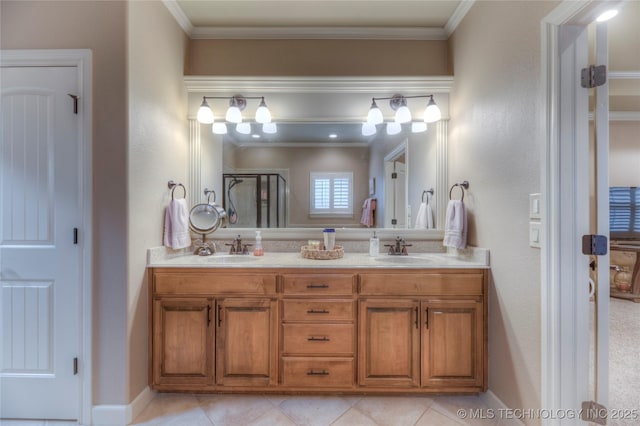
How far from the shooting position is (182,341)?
180 centimetres

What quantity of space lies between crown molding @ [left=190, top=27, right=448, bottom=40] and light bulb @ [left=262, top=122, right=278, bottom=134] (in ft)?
2.28

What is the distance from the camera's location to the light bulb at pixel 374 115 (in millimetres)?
2266

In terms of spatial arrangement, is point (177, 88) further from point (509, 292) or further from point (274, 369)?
point (509, 292)

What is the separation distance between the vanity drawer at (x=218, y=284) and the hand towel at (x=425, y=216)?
1316mm

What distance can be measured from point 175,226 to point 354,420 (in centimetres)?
169

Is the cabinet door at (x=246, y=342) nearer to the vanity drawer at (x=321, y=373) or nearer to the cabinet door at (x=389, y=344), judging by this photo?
the vanity drawer at (x=321, y=373)

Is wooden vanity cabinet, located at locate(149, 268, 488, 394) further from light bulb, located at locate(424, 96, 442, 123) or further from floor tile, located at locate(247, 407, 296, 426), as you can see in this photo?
light bulb, located at locate(424, 96, 442, 123)

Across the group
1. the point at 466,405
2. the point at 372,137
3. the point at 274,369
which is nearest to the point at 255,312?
the point at 274,369

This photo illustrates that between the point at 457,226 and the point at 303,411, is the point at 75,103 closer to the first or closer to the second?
the point at 303,411

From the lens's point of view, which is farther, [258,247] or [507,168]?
[258,247]

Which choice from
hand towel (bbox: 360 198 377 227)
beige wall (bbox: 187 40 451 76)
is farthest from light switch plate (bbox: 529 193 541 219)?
beige wall (bbox: 187 40 451 76)

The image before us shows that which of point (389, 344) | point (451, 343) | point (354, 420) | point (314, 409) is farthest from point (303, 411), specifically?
point (451, 343)

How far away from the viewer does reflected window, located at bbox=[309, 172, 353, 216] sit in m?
2.42

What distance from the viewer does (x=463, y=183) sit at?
209 centimetres
